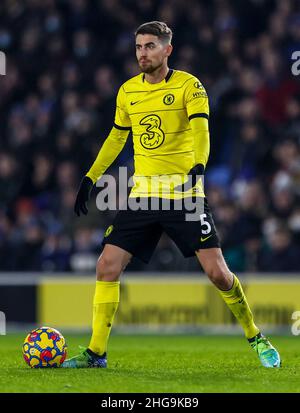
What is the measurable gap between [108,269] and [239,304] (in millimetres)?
995

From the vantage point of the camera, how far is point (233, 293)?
7.86m

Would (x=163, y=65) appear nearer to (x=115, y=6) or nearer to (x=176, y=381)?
(x=176, y=381)

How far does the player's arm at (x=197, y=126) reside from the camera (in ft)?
24.6

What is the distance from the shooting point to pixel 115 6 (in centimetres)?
1845

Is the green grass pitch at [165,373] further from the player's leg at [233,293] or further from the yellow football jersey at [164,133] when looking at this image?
the yellow football jersey at [164,133]

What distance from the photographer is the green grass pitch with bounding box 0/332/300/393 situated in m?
6.63

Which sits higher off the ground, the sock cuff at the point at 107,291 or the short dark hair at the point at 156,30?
the short dark hair at the point at 156,30

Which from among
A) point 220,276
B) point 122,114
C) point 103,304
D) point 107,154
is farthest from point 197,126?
point 103,304

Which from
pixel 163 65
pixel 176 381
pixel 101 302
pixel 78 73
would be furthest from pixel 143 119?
pixel 78 73

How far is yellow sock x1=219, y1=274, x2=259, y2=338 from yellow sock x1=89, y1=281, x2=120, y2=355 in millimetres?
792

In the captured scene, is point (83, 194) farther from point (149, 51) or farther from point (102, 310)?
point (149, 51)

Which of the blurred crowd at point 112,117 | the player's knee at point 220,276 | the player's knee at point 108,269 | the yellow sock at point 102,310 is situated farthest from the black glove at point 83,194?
the blurred crowd at point 112,117

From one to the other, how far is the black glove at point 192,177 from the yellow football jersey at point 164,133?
46 mm
